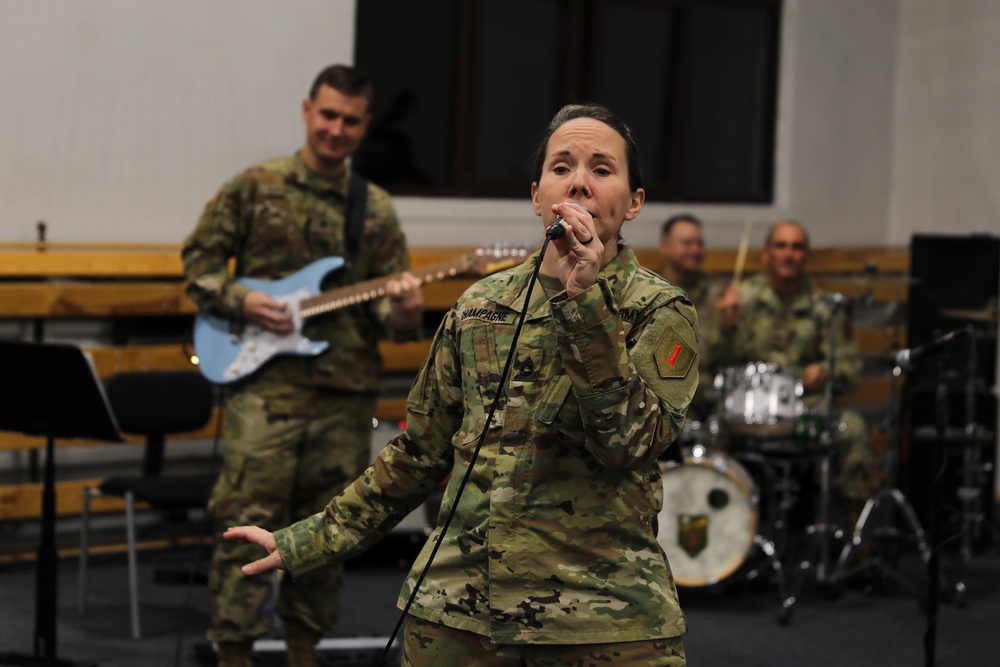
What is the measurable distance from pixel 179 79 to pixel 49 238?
0.97m

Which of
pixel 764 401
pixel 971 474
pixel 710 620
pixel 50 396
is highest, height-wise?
pixel 50 396

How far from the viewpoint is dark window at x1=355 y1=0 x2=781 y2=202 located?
7551mm

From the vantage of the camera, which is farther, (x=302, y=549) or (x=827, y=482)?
(x=827, y=482)

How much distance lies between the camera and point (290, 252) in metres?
4.57

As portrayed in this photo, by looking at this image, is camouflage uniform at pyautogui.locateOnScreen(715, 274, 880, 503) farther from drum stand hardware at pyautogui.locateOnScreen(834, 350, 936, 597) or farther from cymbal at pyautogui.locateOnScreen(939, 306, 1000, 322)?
cymbal at pyautogui.locateOnScreen(939, 306, 1000, 322)

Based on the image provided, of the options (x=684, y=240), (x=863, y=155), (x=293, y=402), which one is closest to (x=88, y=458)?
(x=293, y=402)

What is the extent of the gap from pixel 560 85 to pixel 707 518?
2999mm

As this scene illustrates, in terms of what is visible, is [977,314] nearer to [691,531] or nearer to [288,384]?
[691,531]

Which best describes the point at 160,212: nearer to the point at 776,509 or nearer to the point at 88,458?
the point at 88,458

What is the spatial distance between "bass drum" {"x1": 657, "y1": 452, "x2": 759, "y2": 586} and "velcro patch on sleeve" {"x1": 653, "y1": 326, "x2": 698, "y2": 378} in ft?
13.4

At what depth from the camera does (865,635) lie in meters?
5.72

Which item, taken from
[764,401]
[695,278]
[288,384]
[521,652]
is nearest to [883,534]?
[764,401]

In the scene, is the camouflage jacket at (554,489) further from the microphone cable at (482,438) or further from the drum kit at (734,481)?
the drum kit at (734,481)

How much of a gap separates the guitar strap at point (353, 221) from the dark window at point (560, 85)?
2.85m
